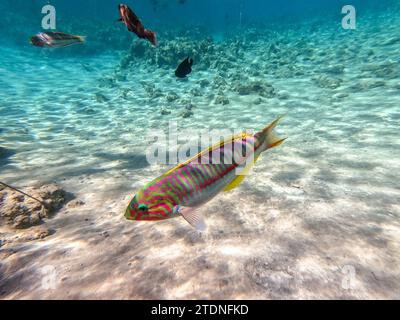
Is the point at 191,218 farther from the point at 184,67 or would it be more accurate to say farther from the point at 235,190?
the point at 184,67

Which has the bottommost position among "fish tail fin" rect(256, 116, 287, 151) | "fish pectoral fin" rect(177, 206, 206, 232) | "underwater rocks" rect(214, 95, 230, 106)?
"fish pectoral fin" rect(177, 206, 206, 232)

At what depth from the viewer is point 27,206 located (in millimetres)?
4160

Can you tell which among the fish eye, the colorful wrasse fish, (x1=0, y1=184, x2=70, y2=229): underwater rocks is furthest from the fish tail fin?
(x1=0, y1=184, x2=70, y2=229): underwater rocks

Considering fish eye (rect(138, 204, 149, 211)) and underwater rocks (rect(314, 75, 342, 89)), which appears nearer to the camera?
fish eye (rect(138, 204, 149, 211))

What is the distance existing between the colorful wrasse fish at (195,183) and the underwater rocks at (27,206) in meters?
3.03

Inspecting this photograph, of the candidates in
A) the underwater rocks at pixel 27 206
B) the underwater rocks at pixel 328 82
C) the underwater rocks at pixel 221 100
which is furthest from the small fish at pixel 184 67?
the underwater rocks at pixel 328 82

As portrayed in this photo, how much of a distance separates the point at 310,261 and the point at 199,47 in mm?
21333

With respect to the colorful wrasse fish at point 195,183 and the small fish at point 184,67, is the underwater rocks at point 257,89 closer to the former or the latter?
the small fish at point 184,67

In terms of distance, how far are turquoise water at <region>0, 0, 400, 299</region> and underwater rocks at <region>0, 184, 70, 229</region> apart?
0.24 m

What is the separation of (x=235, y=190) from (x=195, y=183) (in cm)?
279

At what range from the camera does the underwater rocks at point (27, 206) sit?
12.9 ft

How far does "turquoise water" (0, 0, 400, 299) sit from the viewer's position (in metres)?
2.41

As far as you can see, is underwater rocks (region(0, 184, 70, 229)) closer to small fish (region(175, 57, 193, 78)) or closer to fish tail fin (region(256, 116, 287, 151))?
fish tail fin (region(256, 116, 287, 151))
